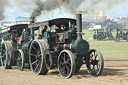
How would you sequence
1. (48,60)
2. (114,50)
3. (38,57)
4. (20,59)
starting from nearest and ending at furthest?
(48,60) → (38,57) → (20,59) → (114,50)

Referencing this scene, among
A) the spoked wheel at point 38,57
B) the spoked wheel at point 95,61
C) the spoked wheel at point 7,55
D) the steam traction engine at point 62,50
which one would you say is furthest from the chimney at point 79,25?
the spoked wheel at point 7,55

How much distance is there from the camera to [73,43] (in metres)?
10.3

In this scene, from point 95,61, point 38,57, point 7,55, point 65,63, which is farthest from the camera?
point 7,55

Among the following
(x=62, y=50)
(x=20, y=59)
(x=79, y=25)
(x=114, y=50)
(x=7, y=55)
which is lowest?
(x=114, y=50)

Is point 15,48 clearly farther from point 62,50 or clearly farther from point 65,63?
point 65,63

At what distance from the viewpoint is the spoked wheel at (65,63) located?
9.55m

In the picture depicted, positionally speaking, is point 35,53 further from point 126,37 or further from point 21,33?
point 126,37

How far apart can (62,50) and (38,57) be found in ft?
3.45

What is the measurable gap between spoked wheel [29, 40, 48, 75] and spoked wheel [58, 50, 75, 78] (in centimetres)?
79

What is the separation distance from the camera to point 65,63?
389 inches

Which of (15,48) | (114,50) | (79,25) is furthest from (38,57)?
(114,50)

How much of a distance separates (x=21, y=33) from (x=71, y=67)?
5.78m

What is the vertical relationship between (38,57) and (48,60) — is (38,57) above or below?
above

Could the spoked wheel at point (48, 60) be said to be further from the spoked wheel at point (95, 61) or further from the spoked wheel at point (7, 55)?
the spoked wheel at point (7, 55)
